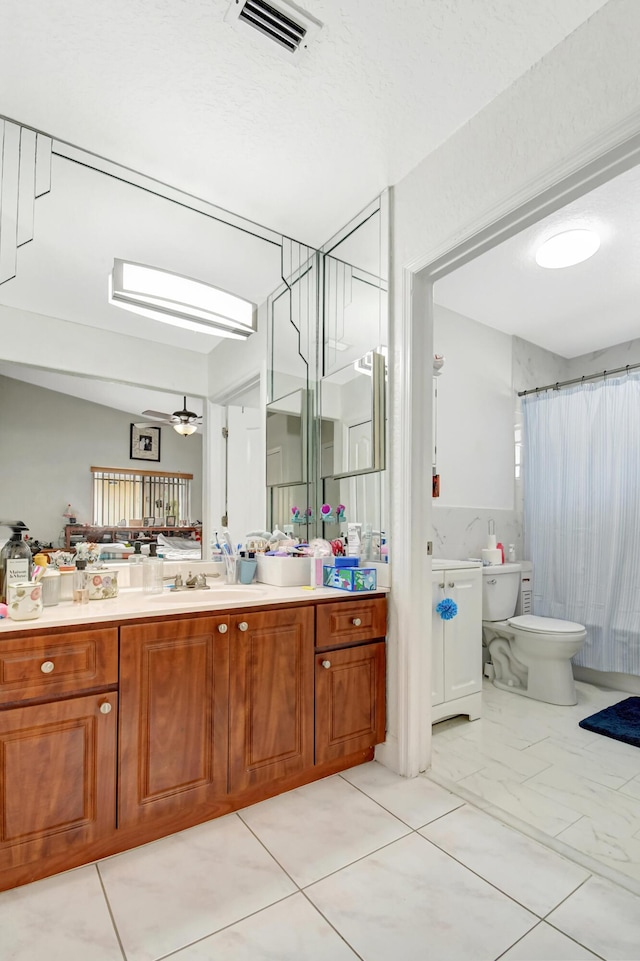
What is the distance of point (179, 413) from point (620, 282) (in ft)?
8.89

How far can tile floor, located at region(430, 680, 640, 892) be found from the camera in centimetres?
164

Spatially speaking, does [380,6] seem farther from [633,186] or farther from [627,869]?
[627,869]

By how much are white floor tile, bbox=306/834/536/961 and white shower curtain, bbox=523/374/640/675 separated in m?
2.23

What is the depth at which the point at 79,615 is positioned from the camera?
1.49 meters

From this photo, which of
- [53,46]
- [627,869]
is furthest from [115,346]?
[627,869]

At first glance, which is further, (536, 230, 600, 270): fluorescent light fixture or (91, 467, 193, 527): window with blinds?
(536, 230, 600, 270): fluorescent light fixture

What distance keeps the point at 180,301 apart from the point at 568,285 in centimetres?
234

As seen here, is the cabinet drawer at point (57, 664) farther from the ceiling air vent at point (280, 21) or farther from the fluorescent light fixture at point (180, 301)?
the ceiling air vent at point (280, 21)

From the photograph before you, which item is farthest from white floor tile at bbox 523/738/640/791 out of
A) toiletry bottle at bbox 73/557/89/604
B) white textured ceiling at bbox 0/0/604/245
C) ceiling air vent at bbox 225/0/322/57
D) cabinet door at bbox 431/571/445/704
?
ceiling air vent at bbox 225/0/322/57

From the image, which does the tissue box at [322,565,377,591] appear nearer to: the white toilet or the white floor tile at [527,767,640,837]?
the white floor tile at [527,767,640,837]

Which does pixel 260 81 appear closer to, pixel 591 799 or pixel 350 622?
pixel 350 622

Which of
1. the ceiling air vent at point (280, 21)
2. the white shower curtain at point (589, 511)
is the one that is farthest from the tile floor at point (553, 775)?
the ceiling air vent at point (280, 21)

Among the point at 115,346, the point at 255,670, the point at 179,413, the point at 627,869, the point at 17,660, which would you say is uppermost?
the point at 115,346

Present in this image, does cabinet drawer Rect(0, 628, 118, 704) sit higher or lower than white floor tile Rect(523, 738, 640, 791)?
higher
